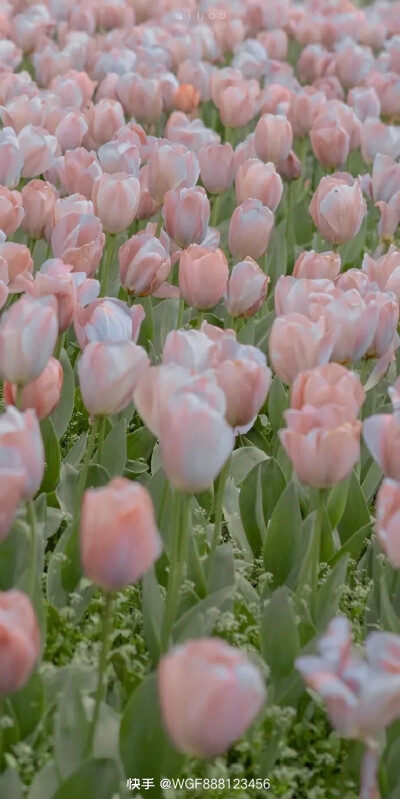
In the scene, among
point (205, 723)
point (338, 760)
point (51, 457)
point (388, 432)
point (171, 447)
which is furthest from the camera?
point (51, 457)

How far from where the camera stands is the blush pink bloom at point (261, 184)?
2783 millimetres

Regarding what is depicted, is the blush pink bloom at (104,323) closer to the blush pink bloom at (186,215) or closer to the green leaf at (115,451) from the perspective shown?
the green leaf at (115,451)

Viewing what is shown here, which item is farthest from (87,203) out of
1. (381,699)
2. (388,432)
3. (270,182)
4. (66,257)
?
(381,699)

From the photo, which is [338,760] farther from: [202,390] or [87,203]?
[87,203]

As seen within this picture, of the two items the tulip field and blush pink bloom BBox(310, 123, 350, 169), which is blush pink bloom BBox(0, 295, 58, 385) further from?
blush pink bloom BBox(310, 123, 350, 169)

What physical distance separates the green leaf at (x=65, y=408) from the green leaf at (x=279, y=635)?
0.86 m

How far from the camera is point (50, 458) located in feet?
7.14

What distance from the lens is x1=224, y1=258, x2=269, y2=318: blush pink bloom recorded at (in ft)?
7.62

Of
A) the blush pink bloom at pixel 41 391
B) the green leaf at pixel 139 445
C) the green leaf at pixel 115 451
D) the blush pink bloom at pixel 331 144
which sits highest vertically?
the blush pink bloom at pixel 41 391

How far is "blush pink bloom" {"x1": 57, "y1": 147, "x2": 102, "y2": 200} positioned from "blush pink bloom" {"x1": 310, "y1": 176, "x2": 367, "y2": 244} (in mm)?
540

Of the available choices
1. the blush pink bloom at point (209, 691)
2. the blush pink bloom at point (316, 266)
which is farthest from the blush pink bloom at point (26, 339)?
the blush pink bloom at point (316, 266)

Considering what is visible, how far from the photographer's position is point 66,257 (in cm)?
226

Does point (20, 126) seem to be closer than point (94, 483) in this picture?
No

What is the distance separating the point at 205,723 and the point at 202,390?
0.45 meters
